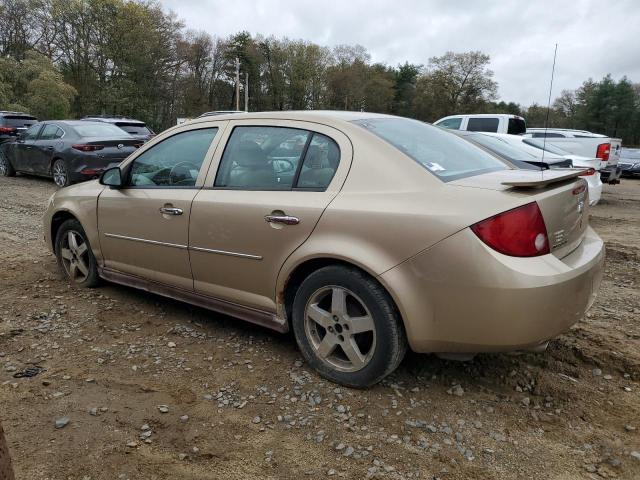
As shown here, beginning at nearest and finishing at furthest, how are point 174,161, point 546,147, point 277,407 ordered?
point 277,407
point 174,161
point 546,147

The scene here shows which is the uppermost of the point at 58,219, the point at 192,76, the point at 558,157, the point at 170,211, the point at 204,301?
the point at 192,76

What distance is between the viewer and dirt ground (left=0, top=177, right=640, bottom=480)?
2.31 m

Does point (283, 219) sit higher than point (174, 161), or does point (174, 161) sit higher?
point (174, 161)

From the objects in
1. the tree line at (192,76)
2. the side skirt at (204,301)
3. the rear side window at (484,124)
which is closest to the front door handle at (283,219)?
the side skirt at (204,301)

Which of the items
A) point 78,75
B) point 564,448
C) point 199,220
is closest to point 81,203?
point 199,220

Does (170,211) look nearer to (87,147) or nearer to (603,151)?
(87,147)

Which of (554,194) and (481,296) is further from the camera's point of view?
(554,194)

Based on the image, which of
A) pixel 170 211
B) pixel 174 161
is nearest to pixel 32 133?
pixel 174 161

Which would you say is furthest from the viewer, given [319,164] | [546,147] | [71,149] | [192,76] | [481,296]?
[192,76]

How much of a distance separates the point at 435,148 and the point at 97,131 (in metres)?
9.53

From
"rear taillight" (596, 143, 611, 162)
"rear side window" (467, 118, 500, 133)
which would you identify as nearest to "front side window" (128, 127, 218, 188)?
"rear taillight" (596, 143, 611, 162)

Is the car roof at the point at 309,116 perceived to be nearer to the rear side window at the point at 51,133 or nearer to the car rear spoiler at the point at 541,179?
the car rear spoiler at the point at 541,179

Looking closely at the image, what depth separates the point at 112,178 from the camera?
4.01 meters

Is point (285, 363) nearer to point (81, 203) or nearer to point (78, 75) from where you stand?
point (81, 203)
